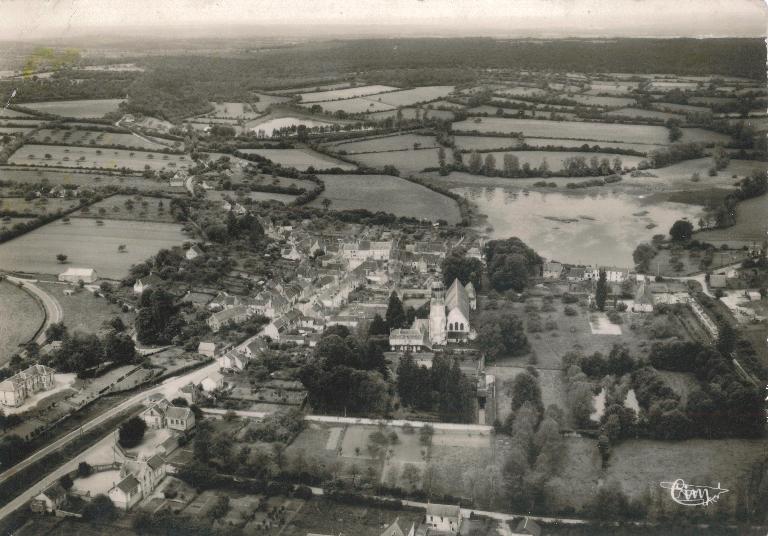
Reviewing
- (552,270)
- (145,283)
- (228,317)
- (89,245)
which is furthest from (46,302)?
(552,270)

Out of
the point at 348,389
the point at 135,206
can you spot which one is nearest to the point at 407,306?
the point at 348,389

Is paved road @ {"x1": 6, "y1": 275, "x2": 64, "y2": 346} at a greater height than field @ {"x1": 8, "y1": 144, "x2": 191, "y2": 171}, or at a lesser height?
lesser

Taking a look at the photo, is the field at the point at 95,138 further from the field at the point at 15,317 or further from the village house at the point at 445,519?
the village house at the point at 445,519

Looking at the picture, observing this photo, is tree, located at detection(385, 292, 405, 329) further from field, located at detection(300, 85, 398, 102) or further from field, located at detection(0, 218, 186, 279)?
field, located at detection(300, 85, 398, 102)

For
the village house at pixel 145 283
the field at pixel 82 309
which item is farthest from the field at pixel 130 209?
the field at pixel 82 309

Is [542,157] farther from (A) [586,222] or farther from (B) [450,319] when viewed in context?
(B) [450,319]

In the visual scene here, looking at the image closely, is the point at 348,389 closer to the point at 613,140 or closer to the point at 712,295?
the point at 712,295

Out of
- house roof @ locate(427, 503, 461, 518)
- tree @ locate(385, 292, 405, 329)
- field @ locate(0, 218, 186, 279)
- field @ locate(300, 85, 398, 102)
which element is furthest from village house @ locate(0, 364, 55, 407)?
field @ locate(300, 85, 398, 102)
